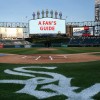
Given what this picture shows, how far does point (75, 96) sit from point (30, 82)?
2720 mm

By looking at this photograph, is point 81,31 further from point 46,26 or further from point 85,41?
point 46,26

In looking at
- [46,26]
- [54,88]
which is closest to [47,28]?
[46,26]

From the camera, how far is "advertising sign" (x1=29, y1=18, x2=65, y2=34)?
89.1 meters

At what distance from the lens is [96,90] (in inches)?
356

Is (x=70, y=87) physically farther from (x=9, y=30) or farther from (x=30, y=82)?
(x=9, y=30)

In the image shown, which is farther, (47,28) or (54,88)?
(47,28)

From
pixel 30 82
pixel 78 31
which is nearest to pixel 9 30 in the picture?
pixel 78 31

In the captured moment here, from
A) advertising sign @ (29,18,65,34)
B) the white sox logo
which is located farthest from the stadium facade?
the white sox logo

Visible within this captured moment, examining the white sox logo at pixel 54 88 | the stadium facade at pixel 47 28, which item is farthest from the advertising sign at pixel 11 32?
the white sox logo at pixel 54 88

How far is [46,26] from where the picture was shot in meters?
89.8

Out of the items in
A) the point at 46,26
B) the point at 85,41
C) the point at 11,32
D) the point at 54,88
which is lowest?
the point at 85,41

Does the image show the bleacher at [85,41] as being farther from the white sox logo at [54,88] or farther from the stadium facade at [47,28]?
the white sox logo at [54,88]

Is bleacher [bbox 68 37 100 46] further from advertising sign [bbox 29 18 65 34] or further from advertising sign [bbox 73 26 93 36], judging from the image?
advertising sign [bbox 73 26 93 36]

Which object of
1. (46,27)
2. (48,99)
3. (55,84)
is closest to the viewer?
(48,99)
